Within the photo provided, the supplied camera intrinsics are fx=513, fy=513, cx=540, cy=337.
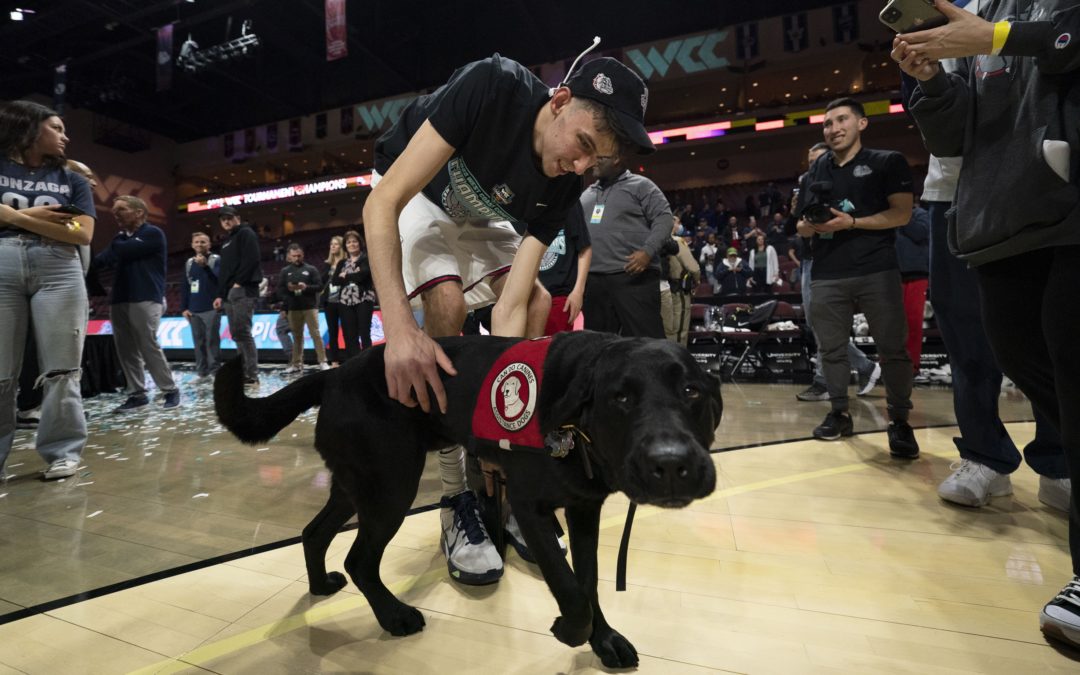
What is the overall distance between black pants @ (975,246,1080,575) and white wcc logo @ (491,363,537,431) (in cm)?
118

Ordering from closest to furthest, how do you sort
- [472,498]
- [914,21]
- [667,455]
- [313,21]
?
[667,455]
[914,21]
[472,498]
[313,21]

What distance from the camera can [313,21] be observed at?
15031mm

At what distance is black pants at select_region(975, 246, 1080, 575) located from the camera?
1129 millimetres

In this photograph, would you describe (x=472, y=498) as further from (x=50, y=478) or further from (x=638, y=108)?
(x=50, y=478)

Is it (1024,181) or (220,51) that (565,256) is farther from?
(220,51)

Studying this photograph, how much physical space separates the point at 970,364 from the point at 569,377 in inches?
74.5

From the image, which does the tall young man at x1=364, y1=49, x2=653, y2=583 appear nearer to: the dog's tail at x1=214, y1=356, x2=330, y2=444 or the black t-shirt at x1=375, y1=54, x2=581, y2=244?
the black t-shirt at x1=375, y1=54, x2=581, y2=244

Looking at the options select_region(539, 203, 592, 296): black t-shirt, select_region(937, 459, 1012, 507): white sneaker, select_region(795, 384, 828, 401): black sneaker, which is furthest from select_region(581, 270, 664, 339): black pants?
select_region(795, 384, 828, 401): black sneaker

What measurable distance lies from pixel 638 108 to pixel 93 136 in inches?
1049

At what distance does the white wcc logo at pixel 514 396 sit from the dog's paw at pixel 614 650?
0.53 metres

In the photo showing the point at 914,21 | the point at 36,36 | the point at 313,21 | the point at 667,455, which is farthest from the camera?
the point at 313,21

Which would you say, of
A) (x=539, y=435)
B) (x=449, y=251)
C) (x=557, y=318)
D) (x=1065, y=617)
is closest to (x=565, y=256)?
(x=557, y=318)

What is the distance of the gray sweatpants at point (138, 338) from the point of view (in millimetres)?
4477

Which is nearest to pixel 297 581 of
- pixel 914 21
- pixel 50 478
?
pixel 50 478
